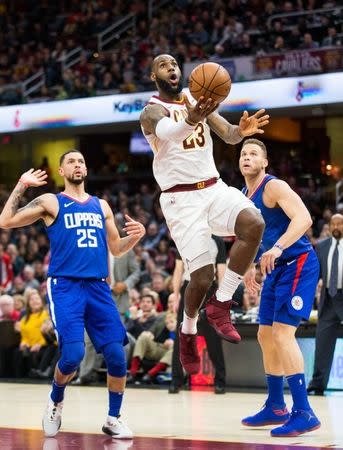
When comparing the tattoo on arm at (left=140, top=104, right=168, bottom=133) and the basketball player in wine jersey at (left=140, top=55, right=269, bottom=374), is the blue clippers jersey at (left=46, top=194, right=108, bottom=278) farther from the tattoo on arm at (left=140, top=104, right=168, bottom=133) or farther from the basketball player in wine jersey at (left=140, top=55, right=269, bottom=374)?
the tattoo on arm at (left=140, top=104, right=168, bottom=133)

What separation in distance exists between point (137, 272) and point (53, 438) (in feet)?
19.9

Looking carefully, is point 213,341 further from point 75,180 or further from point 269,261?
point 269,261

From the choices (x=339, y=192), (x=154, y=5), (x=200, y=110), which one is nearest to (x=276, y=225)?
(x=200, y=110)

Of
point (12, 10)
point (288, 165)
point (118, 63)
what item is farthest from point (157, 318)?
point (12, 10)

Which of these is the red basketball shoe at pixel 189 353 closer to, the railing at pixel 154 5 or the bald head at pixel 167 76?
the bald head at pixel 167 76

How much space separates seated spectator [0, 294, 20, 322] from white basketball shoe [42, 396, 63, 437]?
7.09 meters

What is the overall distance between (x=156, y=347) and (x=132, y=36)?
13754mm

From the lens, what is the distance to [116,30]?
1020 inches

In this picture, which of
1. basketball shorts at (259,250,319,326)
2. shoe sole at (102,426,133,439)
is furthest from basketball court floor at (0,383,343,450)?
basketball shorts at (259,250,319,326)

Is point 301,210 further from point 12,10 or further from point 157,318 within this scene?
point 12,10

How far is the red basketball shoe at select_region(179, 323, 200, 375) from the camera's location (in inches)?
283

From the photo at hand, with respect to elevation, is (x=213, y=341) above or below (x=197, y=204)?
below

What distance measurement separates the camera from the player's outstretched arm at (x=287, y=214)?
7.21 meters

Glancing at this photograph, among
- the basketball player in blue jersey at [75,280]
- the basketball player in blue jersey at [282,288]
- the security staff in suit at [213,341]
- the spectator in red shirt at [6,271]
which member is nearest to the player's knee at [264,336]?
the basketball player in blue jersey at [282,288]
